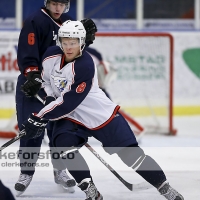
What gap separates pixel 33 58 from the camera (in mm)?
3293

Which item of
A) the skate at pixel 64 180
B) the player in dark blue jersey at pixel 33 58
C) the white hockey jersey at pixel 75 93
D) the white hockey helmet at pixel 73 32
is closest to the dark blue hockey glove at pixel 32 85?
the player in dark blue jersey at pixel 33 58

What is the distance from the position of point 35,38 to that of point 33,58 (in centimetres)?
10

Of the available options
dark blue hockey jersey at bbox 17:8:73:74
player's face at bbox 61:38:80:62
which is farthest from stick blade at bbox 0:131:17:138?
player's face at bbox 61:38:80:62

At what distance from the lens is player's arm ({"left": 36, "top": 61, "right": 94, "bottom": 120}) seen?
287 cm

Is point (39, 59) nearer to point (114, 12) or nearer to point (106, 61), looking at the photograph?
point (106, 61)

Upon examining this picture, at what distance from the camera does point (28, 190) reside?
11.1 feet

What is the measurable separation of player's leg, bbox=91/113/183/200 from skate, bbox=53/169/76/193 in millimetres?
482

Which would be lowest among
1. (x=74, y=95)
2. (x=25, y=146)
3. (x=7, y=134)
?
(x=7, y=134)

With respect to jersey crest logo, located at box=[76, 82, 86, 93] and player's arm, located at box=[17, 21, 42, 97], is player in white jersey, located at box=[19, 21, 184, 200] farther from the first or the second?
player's arm, located at box=[17, 21, 42, 97]

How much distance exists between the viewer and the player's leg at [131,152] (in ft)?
Answer: 9.63

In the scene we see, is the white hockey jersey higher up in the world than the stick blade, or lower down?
higher up

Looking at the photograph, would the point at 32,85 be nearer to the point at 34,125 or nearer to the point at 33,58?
the point at 33,58

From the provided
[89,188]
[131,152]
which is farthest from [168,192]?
[89,188]

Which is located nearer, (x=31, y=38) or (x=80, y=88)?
(x=80, y=88)
